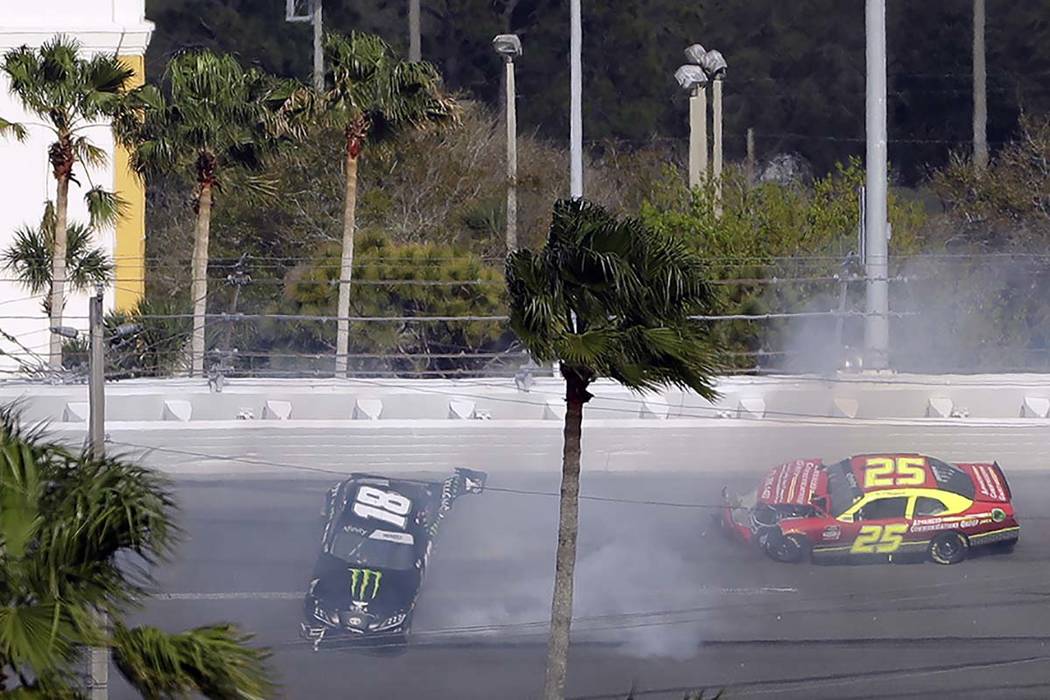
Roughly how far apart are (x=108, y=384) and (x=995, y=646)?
1040 cm

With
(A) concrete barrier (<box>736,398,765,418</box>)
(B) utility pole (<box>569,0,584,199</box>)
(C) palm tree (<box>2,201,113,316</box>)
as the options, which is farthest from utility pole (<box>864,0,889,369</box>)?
(C) palm tree (<box>2,201,113,316</box>)

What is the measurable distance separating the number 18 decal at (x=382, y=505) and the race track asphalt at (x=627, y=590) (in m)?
0.68

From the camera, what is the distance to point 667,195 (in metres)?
27.6

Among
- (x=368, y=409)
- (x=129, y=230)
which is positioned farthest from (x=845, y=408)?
(x=129, y=230)

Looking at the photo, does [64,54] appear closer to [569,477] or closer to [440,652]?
[440,652]

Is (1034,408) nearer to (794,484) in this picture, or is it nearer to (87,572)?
(794,484)

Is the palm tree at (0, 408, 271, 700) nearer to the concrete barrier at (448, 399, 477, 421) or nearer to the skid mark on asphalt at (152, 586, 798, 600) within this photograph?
the skid mark on asphalt at (152, 586, 798, 600)

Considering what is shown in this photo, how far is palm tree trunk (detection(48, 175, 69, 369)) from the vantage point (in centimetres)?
1927

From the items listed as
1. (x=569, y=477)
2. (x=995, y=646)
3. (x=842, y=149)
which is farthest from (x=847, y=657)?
(x=842, y=149)

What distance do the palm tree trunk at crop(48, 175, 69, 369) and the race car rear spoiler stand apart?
10306 mm

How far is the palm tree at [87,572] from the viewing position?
5.37 meters

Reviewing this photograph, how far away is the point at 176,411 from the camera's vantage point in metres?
19.3

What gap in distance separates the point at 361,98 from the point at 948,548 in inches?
383

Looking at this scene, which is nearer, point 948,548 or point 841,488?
point 948,548
